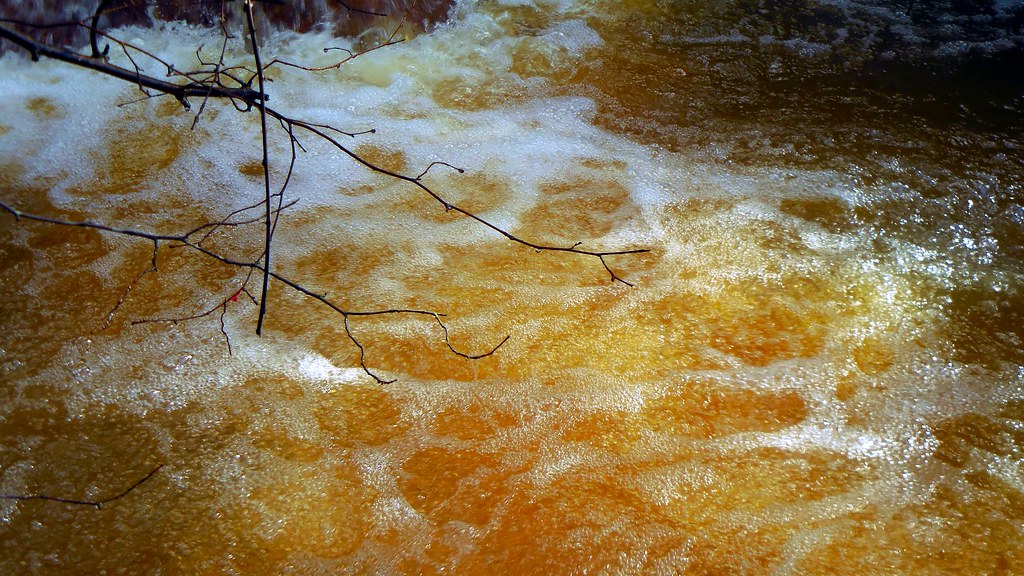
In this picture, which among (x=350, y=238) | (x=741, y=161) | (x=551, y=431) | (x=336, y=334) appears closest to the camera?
(x=551, y=431)

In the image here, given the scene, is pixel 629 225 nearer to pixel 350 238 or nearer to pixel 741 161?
pixel 741 161

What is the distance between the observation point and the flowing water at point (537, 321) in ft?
5.55

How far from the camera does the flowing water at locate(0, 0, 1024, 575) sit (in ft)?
5.55

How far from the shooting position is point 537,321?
7.04 ft

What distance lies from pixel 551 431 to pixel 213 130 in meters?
1.77

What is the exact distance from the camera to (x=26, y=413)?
1.84m

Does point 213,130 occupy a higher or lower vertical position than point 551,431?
higher

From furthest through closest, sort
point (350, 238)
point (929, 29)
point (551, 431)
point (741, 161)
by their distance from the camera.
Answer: point (929, 29) < point (741, 161) < point (350, 238) < point (551, 431)

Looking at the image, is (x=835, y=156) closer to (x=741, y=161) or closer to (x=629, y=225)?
(x=741, y=161)

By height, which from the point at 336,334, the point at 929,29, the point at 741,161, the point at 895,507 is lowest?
the point at 895,507

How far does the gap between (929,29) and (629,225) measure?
2028mm

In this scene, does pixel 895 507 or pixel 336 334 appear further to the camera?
pixel 336 334

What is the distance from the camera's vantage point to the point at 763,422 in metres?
1.92

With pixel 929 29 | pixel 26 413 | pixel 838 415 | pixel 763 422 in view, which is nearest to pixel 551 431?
pixel 763 422
